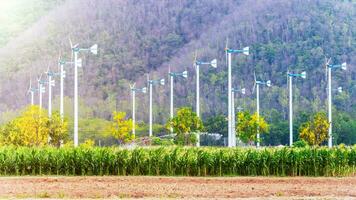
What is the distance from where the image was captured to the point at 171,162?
4569 centimetres

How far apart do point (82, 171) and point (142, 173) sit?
376cm

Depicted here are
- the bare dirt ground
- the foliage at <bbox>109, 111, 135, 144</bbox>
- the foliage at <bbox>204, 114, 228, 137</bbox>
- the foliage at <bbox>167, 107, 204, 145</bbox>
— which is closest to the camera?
the bare dirt ground

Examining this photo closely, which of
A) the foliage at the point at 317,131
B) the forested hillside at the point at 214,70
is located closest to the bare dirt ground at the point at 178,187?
the foliage at the point at 317,131

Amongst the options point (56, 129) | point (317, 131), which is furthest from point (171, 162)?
point (317, 131)

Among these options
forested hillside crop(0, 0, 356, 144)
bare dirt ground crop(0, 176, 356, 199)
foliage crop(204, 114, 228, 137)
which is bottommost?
bare dirt ground crop(0, 176, 356, 199)

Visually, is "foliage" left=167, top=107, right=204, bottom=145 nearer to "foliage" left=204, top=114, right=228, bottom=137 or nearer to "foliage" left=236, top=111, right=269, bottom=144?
"foliage" left=236, top=111, right=269, bottom=144

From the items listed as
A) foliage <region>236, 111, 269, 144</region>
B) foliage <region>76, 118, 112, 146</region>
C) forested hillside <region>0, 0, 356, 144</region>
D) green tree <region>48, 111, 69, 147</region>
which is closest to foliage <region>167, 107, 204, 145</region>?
foliage <region>236, 111, 269, 144</region>

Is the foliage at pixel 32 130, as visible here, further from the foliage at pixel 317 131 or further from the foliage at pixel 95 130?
the foliage at pixel 95 130

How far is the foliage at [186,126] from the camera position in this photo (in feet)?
246

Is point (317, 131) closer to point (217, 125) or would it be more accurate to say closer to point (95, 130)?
point (217, 125)

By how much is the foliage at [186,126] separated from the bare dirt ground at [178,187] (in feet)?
104

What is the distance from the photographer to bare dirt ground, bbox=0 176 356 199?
107ft

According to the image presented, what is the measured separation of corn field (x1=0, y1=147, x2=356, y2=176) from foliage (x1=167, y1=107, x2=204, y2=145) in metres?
28.4

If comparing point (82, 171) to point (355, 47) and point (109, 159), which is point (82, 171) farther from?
point (355, 47)
